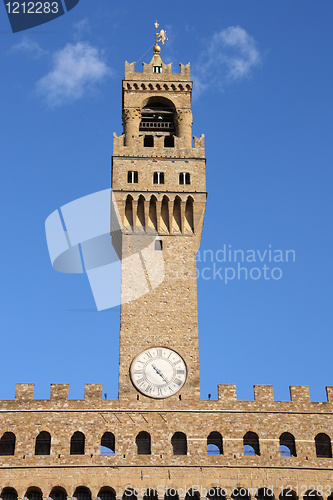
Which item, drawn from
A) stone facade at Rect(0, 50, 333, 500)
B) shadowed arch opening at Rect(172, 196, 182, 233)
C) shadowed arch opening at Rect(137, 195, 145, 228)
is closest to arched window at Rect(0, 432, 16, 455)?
stone facade at Rect(0, 50, 333, 500)

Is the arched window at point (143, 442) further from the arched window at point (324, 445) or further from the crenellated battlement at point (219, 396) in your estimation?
the arched window at point (324, 445)

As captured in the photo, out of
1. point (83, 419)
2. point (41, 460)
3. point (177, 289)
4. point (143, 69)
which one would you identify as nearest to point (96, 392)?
point (83, 419)

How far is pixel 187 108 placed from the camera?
56094 mm

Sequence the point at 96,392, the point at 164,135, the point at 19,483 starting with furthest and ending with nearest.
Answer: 1. the point at 164,135
2. the point at 96,392
3. the point at 19,483

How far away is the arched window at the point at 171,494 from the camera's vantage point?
42675mm

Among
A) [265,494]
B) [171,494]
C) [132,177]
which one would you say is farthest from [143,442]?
[132,177]

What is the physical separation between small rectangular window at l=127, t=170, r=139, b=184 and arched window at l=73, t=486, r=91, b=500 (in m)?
18.6

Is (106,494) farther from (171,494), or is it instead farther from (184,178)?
(184,178)

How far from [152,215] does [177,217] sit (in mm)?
1510

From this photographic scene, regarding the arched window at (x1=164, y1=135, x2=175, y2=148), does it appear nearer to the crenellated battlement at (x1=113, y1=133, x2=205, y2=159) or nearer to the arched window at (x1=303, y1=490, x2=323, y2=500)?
the crenellated battlement at (x1=113, y1=133, x2=205, y2=159)

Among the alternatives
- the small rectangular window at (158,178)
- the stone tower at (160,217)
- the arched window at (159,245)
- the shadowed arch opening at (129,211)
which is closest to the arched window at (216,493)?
the stone tower at (160,217)

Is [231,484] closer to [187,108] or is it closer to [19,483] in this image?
[19,483]

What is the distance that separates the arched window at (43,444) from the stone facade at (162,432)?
0.17ft

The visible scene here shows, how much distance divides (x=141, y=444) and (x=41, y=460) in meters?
5.18
